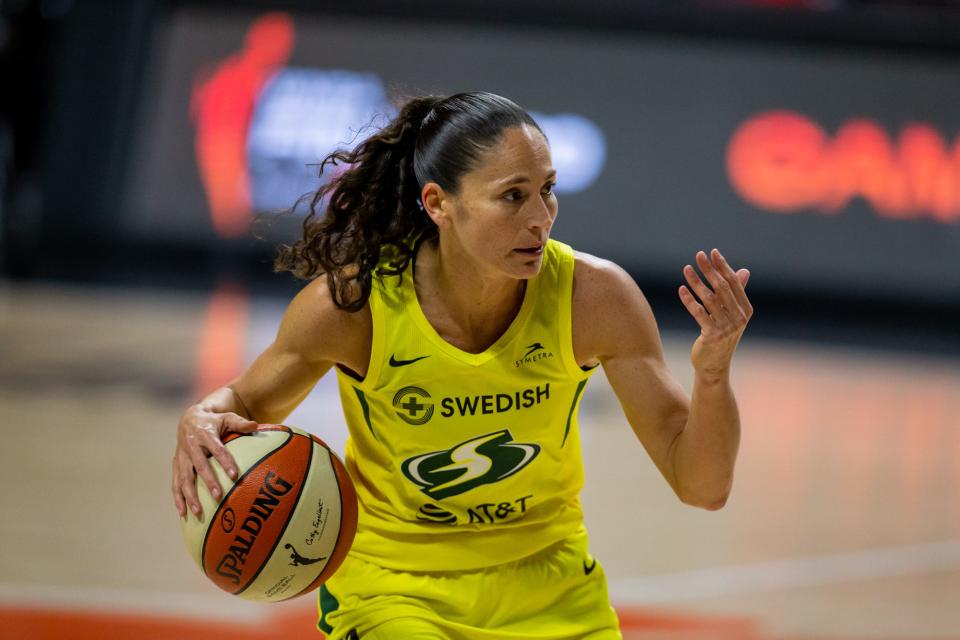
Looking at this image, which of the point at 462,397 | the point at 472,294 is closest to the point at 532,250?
the point at 472,294

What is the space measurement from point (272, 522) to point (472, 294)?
0.68m

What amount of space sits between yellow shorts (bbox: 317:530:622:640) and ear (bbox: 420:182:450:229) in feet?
2.64

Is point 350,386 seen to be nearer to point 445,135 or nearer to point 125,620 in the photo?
point 445,135

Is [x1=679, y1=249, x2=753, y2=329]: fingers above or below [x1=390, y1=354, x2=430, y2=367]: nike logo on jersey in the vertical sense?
above

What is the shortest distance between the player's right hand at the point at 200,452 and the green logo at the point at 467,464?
39cm

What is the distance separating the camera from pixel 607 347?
289cm

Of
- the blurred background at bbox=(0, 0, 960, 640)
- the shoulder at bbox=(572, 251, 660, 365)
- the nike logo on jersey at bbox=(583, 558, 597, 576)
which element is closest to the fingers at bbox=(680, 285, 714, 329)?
the shoulder at bbox=(572, 251, 660, 365)

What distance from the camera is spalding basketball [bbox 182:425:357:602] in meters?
2.74

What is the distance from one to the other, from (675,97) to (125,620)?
8716 mm

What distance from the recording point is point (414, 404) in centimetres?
286

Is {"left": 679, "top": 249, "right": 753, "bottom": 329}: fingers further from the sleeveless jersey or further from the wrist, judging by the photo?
the sleeveless jersey

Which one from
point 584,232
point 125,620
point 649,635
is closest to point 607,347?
point 649,635

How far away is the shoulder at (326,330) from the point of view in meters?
2.86

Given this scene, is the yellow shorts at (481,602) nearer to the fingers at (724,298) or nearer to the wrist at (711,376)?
the wrist at (711,376)
